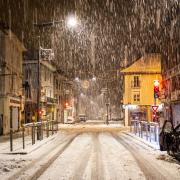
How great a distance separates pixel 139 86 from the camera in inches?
2488

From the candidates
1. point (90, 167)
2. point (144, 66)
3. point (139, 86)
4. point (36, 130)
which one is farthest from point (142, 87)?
point (90, 167)

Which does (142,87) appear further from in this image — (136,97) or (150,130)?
(150,130)

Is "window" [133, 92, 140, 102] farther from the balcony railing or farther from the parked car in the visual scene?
the parked car

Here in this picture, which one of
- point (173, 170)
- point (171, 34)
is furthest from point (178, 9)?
point (173, 170)

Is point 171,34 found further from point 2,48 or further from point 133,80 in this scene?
point 133,80

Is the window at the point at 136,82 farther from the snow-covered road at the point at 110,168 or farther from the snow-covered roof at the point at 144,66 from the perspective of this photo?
the snow-covered road at the point at 110,168

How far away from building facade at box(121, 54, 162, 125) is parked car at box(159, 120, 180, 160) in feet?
150

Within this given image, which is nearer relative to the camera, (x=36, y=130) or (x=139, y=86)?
(x=36, y=130)

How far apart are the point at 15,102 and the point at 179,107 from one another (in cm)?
1546

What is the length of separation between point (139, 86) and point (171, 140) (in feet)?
157

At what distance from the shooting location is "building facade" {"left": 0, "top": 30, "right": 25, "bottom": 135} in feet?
120

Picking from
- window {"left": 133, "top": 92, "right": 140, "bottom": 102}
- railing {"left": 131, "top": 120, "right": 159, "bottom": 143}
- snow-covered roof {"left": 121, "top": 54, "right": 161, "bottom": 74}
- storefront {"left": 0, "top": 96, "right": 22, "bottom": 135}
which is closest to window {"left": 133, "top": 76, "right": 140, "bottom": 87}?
snow-covered roof {"left": 121, "top": 54, "right": 161, "bottom": 74}

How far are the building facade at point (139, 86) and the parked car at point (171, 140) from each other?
45.7 metres

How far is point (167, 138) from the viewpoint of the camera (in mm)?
16125
